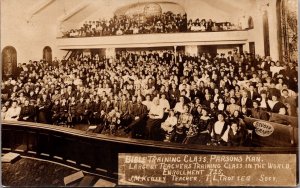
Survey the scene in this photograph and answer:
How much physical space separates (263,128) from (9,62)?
488cm

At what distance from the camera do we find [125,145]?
484cm

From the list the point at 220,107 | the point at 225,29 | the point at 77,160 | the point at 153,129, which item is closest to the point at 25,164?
the point at 77,160

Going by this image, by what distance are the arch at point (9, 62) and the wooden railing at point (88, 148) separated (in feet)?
3.02

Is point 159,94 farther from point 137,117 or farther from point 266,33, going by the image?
point 266,33

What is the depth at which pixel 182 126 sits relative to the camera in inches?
194

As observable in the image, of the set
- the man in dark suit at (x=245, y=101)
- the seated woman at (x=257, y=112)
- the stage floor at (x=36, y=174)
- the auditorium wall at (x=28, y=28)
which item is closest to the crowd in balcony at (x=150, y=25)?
the auditorium wall at (x=28, y=28)

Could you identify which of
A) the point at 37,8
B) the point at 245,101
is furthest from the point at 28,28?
the point at 245,101

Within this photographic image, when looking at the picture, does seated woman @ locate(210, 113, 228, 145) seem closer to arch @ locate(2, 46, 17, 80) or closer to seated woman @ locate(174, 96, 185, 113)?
seated woman @ locate(174, 96, 185, 113)

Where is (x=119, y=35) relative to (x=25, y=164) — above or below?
above

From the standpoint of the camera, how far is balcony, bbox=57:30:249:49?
201 inches

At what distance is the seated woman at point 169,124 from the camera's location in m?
4.91

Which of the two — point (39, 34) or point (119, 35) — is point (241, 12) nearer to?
point (119, 35)

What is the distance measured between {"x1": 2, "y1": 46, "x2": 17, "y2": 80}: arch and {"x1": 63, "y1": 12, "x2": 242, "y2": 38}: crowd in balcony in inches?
54.9

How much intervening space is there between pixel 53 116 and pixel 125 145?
151 cm
